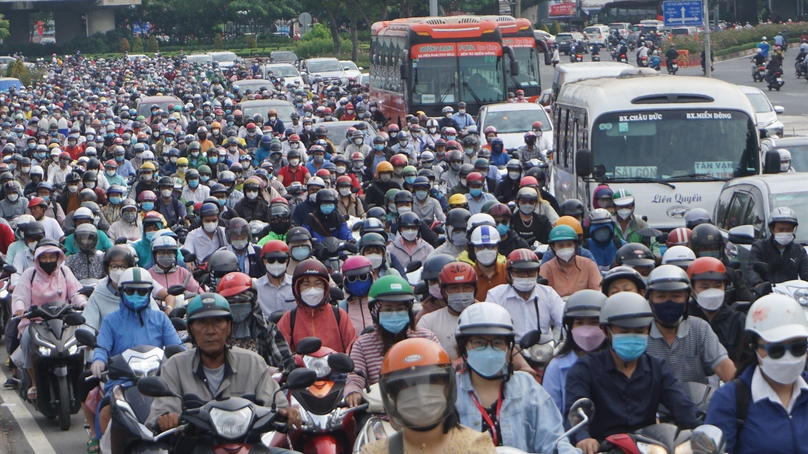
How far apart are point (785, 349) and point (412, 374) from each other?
1.88 metres

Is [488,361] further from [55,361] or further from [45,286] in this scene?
[45,286]

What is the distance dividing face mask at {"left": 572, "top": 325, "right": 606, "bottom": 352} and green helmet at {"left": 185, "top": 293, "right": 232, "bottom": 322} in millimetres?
1886

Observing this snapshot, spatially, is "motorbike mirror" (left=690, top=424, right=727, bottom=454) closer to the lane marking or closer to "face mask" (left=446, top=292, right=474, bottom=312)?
"face mask" (left=446, top=292, right=474, bottom=312)

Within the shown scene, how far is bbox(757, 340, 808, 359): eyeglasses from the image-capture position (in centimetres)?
540

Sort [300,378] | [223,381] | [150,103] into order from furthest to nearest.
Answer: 1. [150,103]
2. [223,381]
3. [300,378]

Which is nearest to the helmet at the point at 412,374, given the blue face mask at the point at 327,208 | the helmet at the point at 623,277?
the helmet at the point at 623,277

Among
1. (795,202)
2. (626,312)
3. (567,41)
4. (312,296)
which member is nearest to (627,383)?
(626,312)

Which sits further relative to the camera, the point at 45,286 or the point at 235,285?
the point at 45,286

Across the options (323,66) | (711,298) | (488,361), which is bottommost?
(323,66)

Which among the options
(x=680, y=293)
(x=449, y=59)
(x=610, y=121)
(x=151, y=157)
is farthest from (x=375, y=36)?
(x=680, y=293)

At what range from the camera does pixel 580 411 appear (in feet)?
17.3

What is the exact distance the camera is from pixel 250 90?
45875mm

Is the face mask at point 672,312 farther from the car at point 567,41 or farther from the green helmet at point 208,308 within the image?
the car at point 567,41

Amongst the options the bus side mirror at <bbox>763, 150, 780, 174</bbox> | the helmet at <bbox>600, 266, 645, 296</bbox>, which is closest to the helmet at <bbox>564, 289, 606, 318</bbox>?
the helmet at <bbox>600, 266, 645, 296</bbox>
